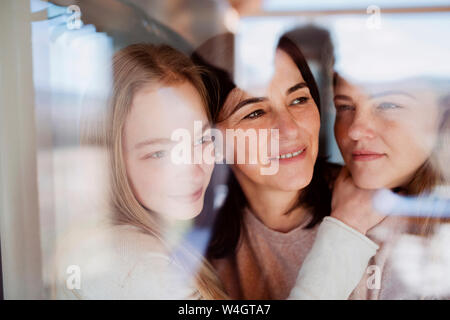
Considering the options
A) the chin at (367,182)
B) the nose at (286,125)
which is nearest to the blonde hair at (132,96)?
the nose at (286,125)

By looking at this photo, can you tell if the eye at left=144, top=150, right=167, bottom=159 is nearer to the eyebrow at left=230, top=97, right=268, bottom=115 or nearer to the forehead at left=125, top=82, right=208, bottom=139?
the forehead at left=125, top=82, right=208, bottom=139

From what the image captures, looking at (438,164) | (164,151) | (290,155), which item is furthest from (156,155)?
(438,164)

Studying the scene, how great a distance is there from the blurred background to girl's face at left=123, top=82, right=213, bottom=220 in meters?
0.08

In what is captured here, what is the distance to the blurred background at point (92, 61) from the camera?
1.32 meters

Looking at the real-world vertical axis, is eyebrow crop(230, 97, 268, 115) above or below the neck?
above

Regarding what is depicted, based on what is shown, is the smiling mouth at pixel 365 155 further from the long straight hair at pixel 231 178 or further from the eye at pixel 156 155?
the eye at pixel 156 155

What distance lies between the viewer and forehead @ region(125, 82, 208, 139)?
4.34 ft

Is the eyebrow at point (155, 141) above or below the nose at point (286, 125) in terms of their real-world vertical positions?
below

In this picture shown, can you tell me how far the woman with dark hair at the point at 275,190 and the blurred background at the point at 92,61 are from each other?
0.05 meters

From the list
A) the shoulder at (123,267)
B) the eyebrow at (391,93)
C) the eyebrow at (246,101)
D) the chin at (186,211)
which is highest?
the eyebrow at (391,93)

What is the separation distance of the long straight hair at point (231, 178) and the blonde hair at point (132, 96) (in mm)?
51

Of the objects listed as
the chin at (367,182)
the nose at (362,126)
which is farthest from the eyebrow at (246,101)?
the chin at (367,182)

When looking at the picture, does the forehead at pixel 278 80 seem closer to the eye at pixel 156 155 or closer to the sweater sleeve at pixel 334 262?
the eye at pixel 156 155

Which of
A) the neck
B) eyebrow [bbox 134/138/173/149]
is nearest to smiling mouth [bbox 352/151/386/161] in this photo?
the neck
